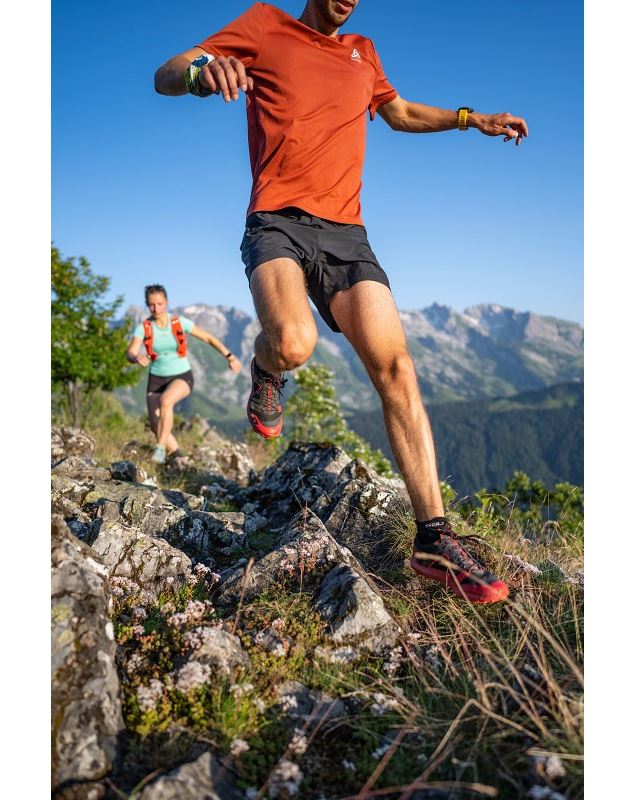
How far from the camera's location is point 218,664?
2852 mm

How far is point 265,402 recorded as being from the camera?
4637 millimetres

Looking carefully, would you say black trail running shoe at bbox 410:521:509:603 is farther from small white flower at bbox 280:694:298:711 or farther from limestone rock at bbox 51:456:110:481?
limestone rock at bbox 51:456:110:481

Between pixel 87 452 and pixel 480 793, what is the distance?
8025mm

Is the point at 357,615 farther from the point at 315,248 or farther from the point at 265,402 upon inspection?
the point at 315,248

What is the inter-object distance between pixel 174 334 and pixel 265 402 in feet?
19.0

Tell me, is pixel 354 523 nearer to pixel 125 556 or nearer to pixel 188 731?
pixel 125 556

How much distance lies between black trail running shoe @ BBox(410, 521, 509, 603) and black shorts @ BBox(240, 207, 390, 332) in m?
1.77

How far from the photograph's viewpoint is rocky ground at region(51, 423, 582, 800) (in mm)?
2334

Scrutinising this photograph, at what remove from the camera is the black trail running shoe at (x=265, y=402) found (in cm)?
459

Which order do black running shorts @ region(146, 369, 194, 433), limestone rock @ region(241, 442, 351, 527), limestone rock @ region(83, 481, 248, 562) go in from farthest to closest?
1. black running shorts @ region(146, 369, 194, 433)
2. limestone rock @ region(241, 442, 351, 527)
3. limestone rock @ region(83, 481, 248, 562)

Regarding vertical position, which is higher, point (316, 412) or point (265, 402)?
point (265, 402)

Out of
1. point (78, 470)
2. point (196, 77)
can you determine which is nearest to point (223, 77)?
point (196, 77)

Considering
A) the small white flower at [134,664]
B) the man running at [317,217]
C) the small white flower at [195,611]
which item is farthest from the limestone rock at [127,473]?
the small white flower at [134,664]

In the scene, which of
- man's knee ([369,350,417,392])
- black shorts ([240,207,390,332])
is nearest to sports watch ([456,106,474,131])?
black shorts ([240,207,390,332])
